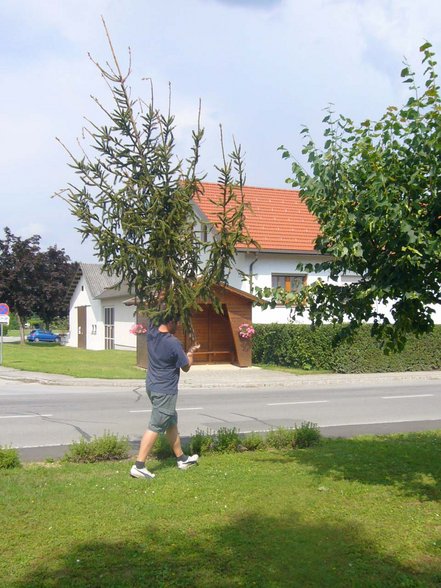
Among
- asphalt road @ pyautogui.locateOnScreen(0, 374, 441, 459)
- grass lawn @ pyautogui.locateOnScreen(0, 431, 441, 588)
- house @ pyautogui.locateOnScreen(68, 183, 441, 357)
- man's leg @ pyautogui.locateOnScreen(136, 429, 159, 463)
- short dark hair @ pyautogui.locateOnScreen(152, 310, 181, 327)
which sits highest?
house @ pyautogui.locateOnScreen(68, 183, 441, 357)

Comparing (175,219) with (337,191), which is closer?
(337,191)

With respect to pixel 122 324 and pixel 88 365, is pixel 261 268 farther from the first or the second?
pixel 122 324

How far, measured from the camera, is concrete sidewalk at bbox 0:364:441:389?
20.1 metres

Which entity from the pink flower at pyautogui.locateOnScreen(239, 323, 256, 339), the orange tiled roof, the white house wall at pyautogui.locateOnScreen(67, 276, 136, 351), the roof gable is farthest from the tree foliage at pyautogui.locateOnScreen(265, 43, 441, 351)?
the roof gable

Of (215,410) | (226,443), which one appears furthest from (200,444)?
(215,410)

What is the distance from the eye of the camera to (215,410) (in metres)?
13.5

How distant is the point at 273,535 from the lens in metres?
4.91

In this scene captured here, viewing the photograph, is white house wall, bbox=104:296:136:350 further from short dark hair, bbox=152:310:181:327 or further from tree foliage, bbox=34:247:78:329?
short dark hair, bbox=152:310:181:327

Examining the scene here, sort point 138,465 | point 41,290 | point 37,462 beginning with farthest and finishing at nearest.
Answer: point 41,290, point 37,462, point 138,465

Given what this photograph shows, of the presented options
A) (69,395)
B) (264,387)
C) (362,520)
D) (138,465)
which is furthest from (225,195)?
(264,387)

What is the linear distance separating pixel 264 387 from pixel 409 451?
467 inches

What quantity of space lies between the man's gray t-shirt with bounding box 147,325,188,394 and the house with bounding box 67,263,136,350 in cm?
→ 2597

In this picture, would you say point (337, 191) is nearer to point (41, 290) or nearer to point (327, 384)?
point (327, 384)

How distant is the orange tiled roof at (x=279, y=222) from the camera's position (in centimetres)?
2862
